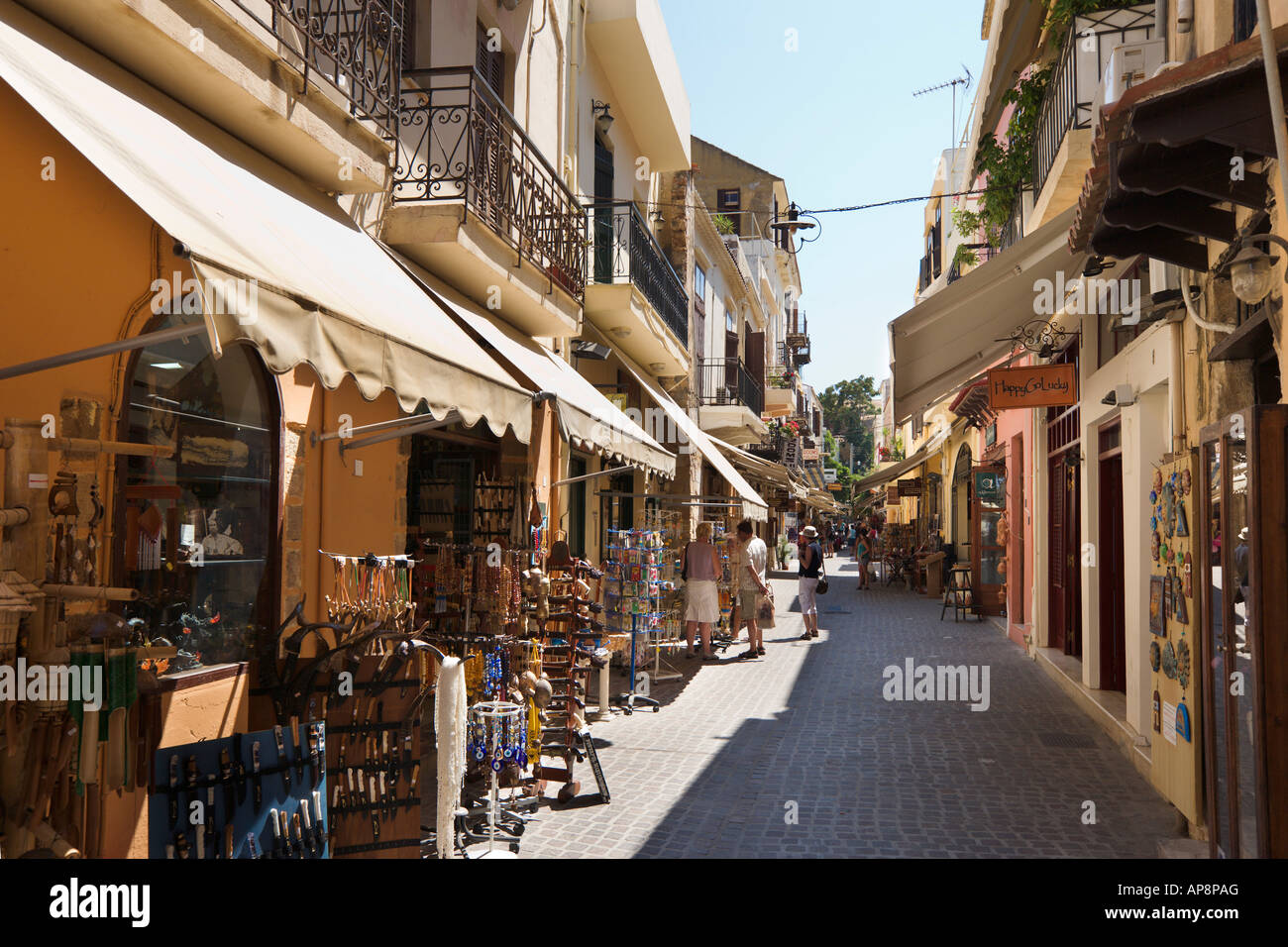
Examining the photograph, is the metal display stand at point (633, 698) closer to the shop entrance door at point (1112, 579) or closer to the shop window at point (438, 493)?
the shop window at point (438, 493)

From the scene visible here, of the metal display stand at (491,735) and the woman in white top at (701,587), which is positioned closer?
the metal display stand at (491,735)

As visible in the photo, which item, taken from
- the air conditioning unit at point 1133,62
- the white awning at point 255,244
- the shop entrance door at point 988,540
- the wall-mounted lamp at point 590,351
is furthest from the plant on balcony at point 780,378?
the white awning at point 255,244

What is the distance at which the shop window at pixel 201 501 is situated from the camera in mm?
4840

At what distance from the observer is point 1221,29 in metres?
5.90

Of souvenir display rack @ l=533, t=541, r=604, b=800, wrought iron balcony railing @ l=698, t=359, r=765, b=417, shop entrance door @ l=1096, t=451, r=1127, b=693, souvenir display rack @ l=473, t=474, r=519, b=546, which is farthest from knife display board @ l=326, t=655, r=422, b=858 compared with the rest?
wrought iron balcony railing @ l=698, t=359, r=765, b=417

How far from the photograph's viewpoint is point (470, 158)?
27.0 feet

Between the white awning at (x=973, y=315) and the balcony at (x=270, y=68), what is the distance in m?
4.50

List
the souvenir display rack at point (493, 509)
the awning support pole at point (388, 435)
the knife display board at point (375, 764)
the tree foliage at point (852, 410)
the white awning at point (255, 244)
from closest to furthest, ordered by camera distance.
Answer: the white awning at point (255, 244) < the knife display board at point (375, 764) < the awning support pole at point (388, 435) < the souvenir display rack at point (493, 509) < the tree foliage at point (852, 410)

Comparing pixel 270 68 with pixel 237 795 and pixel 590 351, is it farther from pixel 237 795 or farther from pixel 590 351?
pixel 590 351

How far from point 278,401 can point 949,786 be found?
5.42 metres

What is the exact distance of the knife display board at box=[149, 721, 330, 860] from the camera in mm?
3541

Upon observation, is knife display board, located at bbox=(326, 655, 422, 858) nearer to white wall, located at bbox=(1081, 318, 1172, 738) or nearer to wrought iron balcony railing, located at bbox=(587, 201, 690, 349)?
white wall, located at bbox=(1081, 318, 1172, 738)

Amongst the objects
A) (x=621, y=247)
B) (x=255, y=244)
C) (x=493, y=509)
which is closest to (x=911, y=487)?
(x=621, y=247)
